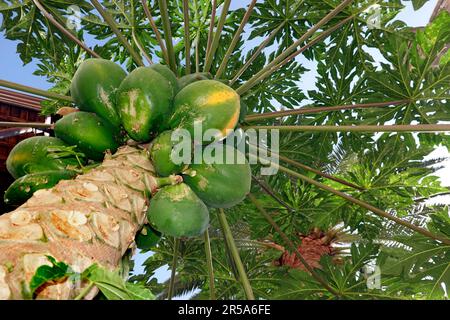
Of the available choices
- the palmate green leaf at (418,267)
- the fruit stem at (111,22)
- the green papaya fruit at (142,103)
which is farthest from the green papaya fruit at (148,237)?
the palmate green leaf at (418,267)

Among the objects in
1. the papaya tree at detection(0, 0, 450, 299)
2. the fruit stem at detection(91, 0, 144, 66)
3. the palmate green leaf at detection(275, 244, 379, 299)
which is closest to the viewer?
the papaya tree at detection(0, 0, 450, 299)

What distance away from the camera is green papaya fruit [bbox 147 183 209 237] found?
1515mm

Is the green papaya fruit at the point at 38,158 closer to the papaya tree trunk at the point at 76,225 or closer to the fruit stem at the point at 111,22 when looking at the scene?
the papaya tree trunk at the point at 76,225

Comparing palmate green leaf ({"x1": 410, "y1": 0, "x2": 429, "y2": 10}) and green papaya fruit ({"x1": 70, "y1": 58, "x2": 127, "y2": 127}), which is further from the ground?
palmate green leaf ({"x1": 410, "y1": 0, "x2": 429, "y2": 10})

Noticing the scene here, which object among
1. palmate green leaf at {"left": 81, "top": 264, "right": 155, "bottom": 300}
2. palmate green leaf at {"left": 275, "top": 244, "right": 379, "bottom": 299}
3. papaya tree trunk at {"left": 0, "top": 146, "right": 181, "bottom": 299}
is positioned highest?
papaya tree trunk at {"left": 0, "top": 146, "right": 181, "bottom": 299}

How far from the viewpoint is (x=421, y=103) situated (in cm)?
309

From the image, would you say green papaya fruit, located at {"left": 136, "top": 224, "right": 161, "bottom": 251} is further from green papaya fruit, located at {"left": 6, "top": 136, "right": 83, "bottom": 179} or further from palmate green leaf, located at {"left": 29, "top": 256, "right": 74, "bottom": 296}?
palmate green leaf, located at {"left": 29, "top": 256, "right": 74, "bottom": 296}

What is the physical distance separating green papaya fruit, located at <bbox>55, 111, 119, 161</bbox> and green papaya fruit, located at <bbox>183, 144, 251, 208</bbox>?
0.35m

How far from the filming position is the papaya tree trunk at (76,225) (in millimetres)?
841

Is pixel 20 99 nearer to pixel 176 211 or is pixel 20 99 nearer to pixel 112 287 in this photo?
pixel 176 211

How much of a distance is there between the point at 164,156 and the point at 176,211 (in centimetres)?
23

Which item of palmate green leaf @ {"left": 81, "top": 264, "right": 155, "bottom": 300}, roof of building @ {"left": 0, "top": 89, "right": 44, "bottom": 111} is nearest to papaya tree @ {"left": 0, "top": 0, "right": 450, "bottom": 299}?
palmate green leaf @ {"left": 81, "top": 264, "right": 155, "bottom": 300}
